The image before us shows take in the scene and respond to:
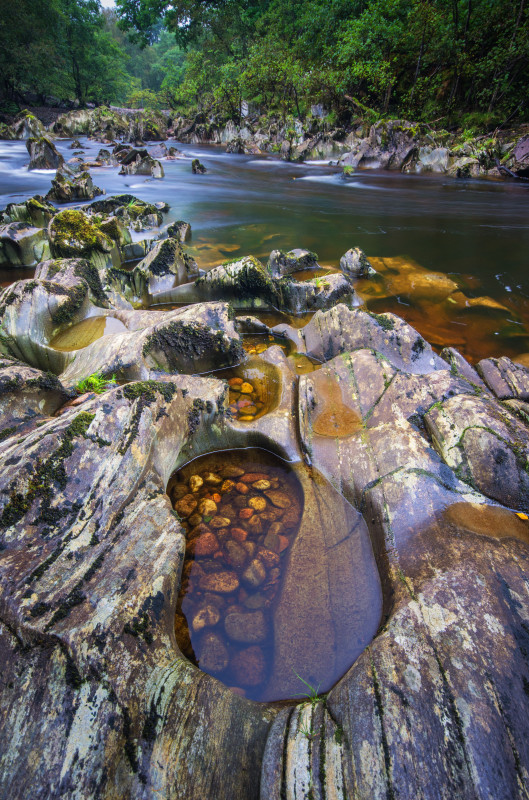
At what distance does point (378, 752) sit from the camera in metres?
1.47

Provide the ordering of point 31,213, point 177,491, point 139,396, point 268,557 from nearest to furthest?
point 268,557 → point 139,396 → point 177,491 → point 31,213

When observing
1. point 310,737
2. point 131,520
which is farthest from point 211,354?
point 310,737

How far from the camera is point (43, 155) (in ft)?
58.1

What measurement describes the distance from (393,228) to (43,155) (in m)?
17.6

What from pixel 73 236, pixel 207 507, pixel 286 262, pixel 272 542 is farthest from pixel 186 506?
pixel 73 236

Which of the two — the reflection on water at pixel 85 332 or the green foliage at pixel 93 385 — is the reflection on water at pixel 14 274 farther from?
the green foliage at pixel 93 385

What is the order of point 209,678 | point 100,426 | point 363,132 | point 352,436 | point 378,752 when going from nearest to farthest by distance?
1. point 378,752
2. point 209,678
3. point 100,426
4. point 352,436
5. point 363,132

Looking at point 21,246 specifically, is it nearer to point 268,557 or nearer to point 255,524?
point 255,524

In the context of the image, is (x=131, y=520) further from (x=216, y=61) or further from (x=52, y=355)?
(x=216, y=61)

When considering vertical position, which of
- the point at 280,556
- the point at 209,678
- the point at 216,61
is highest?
the point at 216,61

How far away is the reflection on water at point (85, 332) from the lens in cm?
455

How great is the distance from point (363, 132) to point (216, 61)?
29.0m

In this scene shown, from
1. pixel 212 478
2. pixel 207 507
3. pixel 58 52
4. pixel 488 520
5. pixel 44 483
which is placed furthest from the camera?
pixel 58 52

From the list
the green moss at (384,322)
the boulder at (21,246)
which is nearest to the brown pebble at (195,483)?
the green moss at (384,322)
